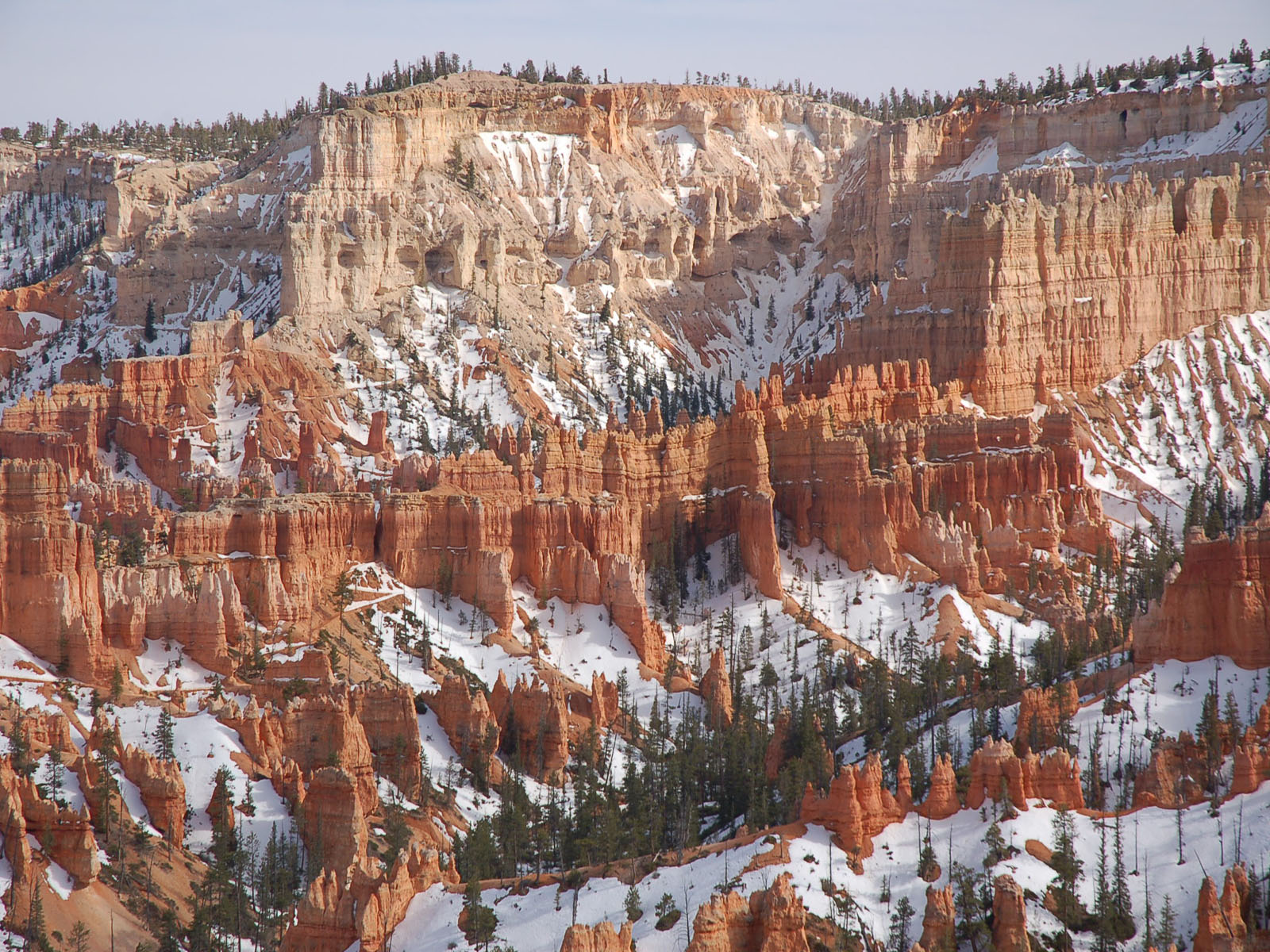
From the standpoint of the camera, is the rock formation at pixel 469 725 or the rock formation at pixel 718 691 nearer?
the rock formation at pixel 469 725

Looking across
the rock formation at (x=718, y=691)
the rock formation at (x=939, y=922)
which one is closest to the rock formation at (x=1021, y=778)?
the rock formation at (x=939, y=922)

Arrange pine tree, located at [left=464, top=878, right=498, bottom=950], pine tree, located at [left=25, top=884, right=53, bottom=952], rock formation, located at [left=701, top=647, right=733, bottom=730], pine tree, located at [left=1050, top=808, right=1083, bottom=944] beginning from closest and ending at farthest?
1. pine tree, located at [left=1050, top=808, right=1083, bottom=944]
2. pine tree, located at [left=25, top=884, right=53, bottom=952]
3. pine tree, located at [left=464, top=878, right=498, bottom=950]
4. rock formation, located at [left=701, top=647, right=733, bottom=730]

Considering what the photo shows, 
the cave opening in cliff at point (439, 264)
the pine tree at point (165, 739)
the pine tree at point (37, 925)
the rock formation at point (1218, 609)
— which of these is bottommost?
the pine tree at point (37, 925)

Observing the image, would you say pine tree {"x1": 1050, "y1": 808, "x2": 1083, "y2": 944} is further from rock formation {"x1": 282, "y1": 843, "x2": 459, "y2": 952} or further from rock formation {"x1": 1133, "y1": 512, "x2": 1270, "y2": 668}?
rock formation {"x1": 282, "y1": 843, "x2": 459, "y2": 952}

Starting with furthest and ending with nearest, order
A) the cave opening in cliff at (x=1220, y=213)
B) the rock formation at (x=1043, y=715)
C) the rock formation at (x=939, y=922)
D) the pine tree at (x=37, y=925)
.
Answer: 1. the cave opening in cliff at (x=1220, y=213)
2. the rock formation at (x=1043, y=715)
3. the pine tree at (x=37, y=925)
4. the rock formation at (x=939, y=922)

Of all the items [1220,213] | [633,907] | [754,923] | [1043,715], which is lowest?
[754,923]

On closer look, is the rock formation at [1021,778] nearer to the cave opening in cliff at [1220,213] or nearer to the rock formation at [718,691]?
the rock formation at [718,691]

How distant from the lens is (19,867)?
267ft

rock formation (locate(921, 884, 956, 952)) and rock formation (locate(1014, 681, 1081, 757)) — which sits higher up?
rock formation (locate(1014, 681, 1081, 757))

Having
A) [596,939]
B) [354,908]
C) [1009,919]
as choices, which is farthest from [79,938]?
Answer: [1009,919]

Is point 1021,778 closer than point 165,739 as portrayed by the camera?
Yes

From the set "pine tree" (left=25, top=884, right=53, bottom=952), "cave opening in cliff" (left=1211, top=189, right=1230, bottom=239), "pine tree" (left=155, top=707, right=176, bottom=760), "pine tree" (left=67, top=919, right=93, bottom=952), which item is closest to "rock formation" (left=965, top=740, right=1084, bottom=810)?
"pine tree" (left=67, top=919, right=93, bottom=952)

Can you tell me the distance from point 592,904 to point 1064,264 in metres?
84.8

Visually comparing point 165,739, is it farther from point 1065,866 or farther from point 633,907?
point 1065,866
